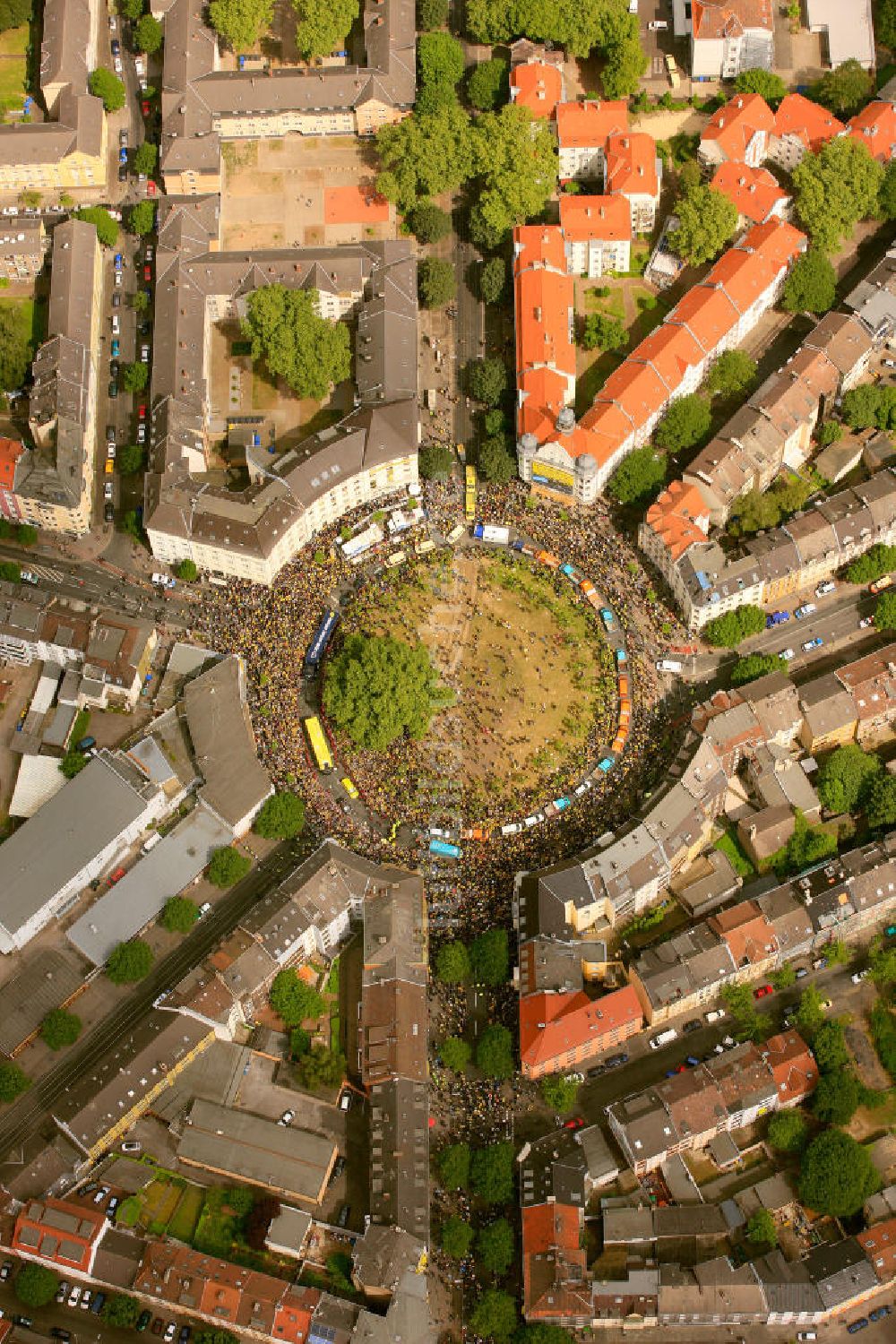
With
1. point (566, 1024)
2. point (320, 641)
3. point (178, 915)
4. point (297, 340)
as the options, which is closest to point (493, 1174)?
point (566, 1024)

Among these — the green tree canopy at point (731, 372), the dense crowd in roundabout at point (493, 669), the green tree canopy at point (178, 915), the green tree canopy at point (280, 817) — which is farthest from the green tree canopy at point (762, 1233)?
the green tree canopy at point (731, 372)

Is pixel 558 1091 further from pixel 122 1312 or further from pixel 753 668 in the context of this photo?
pixel 753 668

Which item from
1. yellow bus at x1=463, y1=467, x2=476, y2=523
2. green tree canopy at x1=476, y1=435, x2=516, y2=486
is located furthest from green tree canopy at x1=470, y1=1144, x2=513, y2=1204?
green tree canopy at x1=476, y1=435, x2=516, y2=486

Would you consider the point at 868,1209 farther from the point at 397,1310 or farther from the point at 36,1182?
the point at 36,1182

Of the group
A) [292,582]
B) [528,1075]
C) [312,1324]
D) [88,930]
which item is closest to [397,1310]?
[312,1324]

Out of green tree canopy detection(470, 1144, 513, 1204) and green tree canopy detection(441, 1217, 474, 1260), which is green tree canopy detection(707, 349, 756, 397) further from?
green tree canopy detection(441, 1217, 474, 1260)

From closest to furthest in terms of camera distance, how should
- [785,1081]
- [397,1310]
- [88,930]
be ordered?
[397,1310] < [785,1081] < [88,930]

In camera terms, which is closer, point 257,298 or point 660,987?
point 660,987

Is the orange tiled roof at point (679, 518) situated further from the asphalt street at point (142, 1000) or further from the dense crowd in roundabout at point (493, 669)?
the asphalt street at point (142, 1000)
